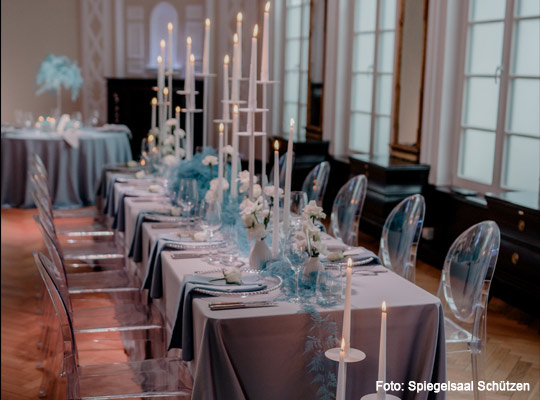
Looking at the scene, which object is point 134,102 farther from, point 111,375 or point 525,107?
point 111,375

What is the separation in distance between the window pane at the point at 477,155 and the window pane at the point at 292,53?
368 cm

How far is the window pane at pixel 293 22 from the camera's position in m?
9.04

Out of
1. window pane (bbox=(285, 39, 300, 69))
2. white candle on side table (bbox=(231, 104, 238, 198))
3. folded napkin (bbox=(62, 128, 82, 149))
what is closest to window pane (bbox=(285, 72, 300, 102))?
window pane (bbox=(285, 39, 300, 69))

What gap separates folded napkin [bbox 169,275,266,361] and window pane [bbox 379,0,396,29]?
472cm

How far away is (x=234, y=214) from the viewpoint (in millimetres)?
3379

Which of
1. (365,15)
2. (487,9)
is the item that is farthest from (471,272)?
(365,15)

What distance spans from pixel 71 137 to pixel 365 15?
11.1 ft

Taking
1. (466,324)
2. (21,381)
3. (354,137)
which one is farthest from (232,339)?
(354,137)

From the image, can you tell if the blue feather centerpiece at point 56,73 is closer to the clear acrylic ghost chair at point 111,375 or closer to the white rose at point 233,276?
the clear acrylic ghost chair at point 111,375

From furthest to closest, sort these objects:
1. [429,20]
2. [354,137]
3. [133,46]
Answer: [133,46]
[354,137]
[429,20]

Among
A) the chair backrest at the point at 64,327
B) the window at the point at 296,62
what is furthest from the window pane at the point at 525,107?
the window at the point at 296,62

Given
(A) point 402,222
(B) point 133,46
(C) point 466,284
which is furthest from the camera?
(B) point 133,46

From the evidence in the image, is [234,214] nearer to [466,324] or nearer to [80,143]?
[466,324]

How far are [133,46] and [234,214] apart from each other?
8.05 metres
